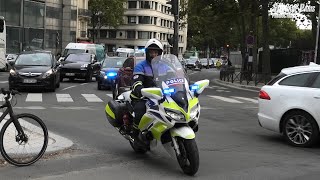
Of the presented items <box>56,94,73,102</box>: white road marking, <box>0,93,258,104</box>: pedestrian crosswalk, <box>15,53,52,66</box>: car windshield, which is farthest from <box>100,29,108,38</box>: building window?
<box>56,94,73,102</box>: white road marking

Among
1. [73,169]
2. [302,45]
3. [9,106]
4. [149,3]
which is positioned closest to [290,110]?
[73,169]

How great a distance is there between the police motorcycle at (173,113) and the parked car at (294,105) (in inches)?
115

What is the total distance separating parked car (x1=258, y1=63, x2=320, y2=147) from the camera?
9.17 m

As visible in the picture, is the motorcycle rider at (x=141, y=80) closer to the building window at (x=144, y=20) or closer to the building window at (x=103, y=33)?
the building window at (x=144, y=20)

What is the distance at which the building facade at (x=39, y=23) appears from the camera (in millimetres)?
55719

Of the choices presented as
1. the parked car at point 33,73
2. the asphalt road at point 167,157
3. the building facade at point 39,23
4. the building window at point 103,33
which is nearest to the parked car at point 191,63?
the building facade at point 39,23

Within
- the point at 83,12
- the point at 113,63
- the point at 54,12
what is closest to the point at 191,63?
the point at 54,12

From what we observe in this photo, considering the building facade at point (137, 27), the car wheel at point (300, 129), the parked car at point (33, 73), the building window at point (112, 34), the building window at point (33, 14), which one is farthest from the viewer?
the building window at point (112, 34)

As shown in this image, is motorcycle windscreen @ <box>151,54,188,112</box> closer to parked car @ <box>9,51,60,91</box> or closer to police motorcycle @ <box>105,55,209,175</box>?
police motorcycle @ <box>105,55,209,175</box>

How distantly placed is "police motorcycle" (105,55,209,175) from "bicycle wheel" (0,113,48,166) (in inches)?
57.9

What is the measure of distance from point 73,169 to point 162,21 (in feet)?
357

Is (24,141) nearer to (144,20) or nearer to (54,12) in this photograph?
(54,12)

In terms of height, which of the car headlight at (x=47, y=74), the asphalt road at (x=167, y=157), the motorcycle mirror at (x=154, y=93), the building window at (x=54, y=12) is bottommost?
the asphalt road at (x=167, y=157)

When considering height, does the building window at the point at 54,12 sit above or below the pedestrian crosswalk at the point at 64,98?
above
